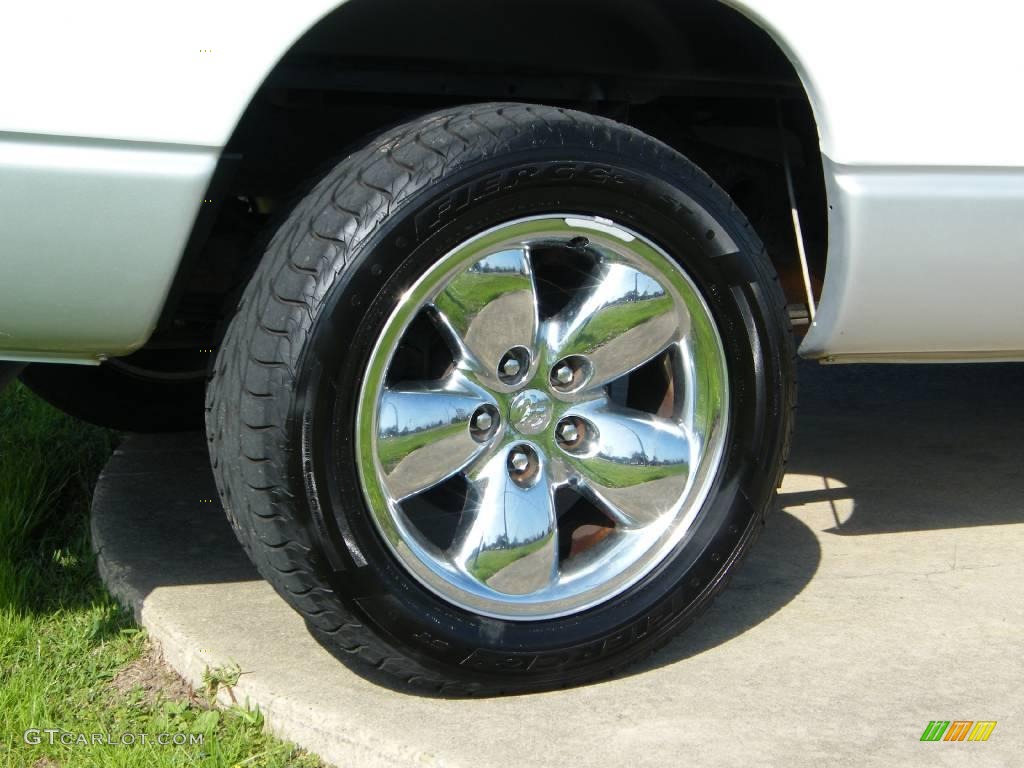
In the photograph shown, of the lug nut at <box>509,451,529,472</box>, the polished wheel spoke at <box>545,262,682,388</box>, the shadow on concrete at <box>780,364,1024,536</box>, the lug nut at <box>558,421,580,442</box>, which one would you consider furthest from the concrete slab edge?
the shadow on concrete at <box>780,364,1024,536</box>

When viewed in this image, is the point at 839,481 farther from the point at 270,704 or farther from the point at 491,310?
the point at 270,704

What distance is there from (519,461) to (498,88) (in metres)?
0.83

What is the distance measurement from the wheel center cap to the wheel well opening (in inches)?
21.6

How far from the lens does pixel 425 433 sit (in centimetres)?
234

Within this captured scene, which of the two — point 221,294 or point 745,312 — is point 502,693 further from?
point 221,294

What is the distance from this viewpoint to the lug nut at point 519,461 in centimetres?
245

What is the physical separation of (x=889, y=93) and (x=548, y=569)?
42.5 inches

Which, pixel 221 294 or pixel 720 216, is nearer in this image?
pixel 720 216

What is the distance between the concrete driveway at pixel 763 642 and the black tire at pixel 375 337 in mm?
128

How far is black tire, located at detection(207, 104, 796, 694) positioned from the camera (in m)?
2.14

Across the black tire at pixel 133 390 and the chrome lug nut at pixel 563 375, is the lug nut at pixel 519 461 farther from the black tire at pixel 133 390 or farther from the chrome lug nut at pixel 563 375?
the black tire at pixel 133 390

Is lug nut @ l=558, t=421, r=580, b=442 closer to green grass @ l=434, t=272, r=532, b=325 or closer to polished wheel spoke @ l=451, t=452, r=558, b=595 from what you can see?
polished wheel spoke @ l=451, t=452, r=558, b=595

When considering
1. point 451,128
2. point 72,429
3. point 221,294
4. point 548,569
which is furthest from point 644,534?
point 72,429

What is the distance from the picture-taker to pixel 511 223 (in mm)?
2289
